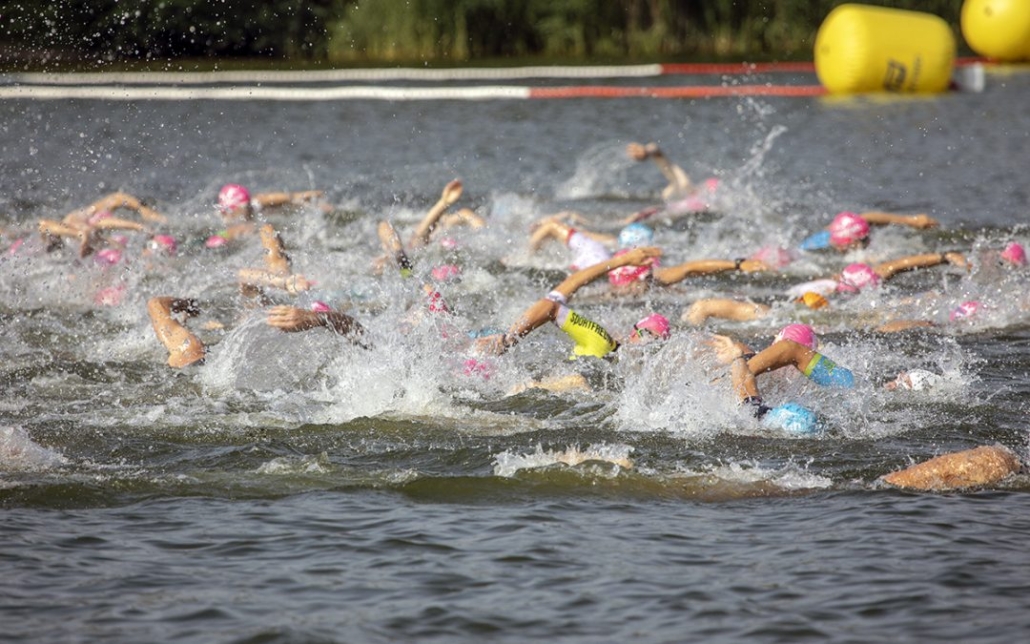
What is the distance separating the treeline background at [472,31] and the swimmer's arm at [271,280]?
24713 mm

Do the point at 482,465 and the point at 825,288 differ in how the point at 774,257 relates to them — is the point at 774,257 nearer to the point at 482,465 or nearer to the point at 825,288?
the point at 825,288

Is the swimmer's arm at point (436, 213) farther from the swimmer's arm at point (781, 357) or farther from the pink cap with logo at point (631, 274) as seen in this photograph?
the swimmer's arm at point (781, 357)

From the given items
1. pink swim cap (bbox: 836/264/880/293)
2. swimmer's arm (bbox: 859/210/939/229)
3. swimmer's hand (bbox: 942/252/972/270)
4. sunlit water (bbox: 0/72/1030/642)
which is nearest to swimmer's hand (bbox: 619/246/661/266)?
sunlit water (bbox: 0/72/1030/642)

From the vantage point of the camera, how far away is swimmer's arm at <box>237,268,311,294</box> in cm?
1107

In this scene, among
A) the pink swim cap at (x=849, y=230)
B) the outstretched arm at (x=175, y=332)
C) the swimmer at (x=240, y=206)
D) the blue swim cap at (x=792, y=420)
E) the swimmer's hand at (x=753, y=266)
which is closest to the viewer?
the blue swim cap at (x=792, y=420)

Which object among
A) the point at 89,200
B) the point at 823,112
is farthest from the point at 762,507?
the point at 823,112

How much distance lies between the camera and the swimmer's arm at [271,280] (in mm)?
11070

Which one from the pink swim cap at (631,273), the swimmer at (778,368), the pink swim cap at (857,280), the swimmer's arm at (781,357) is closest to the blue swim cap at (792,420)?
the swimmer at (778,368)

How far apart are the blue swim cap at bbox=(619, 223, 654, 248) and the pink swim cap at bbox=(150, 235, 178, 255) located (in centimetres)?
→ 462

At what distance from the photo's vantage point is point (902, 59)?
27453 mm

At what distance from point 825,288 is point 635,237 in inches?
82.2

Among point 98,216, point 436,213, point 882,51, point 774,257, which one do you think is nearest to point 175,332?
point 436,213

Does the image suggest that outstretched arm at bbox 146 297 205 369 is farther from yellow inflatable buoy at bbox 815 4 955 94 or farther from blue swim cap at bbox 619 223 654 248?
yellow inflatable buoy at bbox 815 4 955 94

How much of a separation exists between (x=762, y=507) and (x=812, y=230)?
32.7ft
